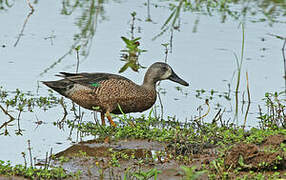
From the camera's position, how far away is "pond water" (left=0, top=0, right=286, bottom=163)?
8.09m

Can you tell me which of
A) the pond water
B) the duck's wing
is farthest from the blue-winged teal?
the pond water

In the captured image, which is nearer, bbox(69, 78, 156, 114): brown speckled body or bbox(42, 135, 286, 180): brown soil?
bbox(42, 135, 286, 180): brown soil

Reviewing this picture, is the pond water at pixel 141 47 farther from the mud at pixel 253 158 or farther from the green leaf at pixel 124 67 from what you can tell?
the mud at pixel 253 158

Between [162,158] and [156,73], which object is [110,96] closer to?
[156,73]

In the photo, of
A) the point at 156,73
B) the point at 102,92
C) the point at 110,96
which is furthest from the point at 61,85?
the point at 156,73

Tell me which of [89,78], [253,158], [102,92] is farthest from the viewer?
[89,78]

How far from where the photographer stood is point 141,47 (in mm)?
10695

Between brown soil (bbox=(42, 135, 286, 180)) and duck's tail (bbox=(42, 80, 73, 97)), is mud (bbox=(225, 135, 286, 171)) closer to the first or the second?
brown soil (bbox=(42, 135, 286, 180))

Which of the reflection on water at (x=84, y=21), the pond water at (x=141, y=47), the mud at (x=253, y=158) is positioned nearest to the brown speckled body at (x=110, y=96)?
the pond water at (x=141, y=47)

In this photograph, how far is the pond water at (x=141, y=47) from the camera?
8086mm

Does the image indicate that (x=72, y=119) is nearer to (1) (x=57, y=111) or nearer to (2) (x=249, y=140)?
(1) (x=57, y=111)

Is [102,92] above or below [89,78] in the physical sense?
below

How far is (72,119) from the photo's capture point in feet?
25.1

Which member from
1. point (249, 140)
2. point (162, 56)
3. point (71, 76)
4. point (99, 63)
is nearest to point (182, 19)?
point (162, 56)
